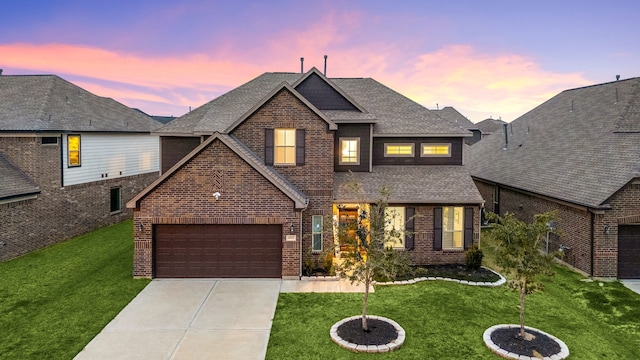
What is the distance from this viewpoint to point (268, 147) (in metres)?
15.9

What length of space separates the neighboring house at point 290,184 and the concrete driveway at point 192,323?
1.25 meters

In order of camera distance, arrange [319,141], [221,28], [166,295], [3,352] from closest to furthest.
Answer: [3,352], [166,295], [319,141], [221,28]

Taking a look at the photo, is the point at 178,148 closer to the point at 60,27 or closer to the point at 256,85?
the point at 256,85

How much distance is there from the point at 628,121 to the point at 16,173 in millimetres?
28367

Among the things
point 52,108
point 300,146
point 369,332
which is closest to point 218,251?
point 300,146

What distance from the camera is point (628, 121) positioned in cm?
1750

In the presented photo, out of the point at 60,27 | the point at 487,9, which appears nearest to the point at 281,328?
the point at 487,9

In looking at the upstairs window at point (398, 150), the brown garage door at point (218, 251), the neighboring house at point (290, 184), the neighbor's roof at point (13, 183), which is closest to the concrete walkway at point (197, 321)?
the brown garage door at point (218, 251)

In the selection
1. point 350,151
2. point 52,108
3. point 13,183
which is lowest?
point 13,183

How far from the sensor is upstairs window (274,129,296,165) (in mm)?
15906

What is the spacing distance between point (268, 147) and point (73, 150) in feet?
39.8

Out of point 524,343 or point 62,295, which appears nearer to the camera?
point 524,343

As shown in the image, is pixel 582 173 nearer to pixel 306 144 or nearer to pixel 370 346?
pixel 306 144

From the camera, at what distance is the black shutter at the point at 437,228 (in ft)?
53.0
